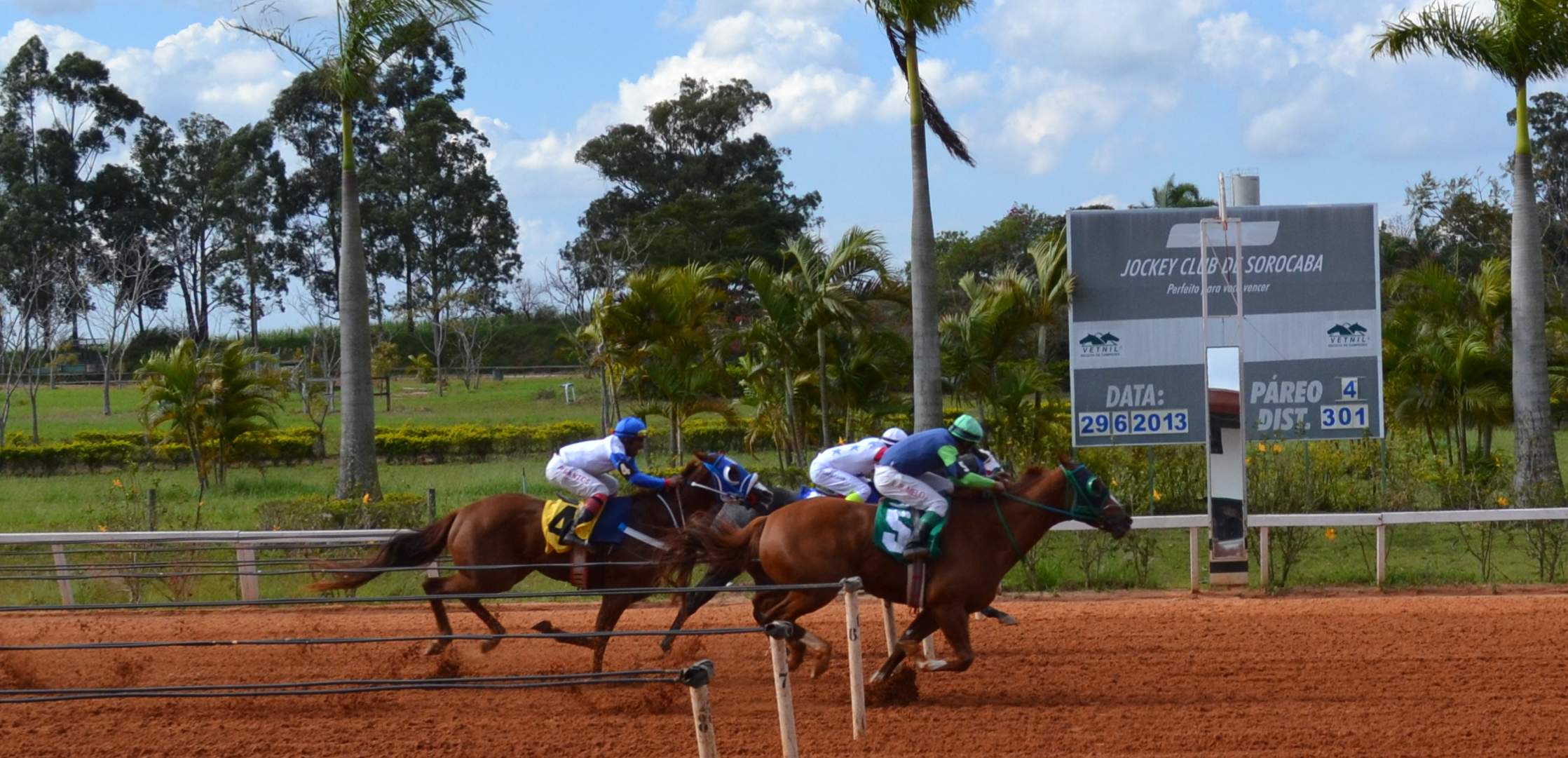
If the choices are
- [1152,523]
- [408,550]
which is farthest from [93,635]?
[1152,523]

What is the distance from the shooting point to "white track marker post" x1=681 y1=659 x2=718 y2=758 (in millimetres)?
5043

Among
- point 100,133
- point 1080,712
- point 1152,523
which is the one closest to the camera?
point 1080,712

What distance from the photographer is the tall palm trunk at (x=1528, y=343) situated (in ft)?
50.4

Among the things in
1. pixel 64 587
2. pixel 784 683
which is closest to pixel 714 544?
pixel 784 683

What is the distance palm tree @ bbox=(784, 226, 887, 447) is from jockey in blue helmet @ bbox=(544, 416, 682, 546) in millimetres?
8197

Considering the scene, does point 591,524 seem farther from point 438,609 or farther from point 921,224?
point 921,224

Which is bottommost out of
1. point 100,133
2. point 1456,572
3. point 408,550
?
point 1456,572

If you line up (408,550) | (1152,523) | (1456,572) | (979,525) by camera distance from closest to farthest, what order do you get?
(979,525), (408,550), (1152,523), (1456,572)

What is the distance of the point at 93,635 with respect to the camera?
37.2ft

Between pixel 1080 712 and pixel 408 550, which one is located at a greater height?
pixel 408 550

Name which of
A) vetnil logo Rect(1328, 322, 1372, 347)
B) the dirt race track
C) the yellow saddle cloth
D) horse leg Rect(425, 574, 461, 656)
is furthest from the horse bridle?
vetnil logo Rect(1328, 322, 1372, 347)

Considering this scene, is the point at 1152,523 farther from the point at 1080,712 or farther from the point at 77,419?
the point at 77,419

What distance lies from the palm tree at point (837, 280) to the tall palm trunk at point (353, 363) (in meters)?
5.53

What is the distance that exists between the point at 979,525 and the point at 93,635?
306 inches
